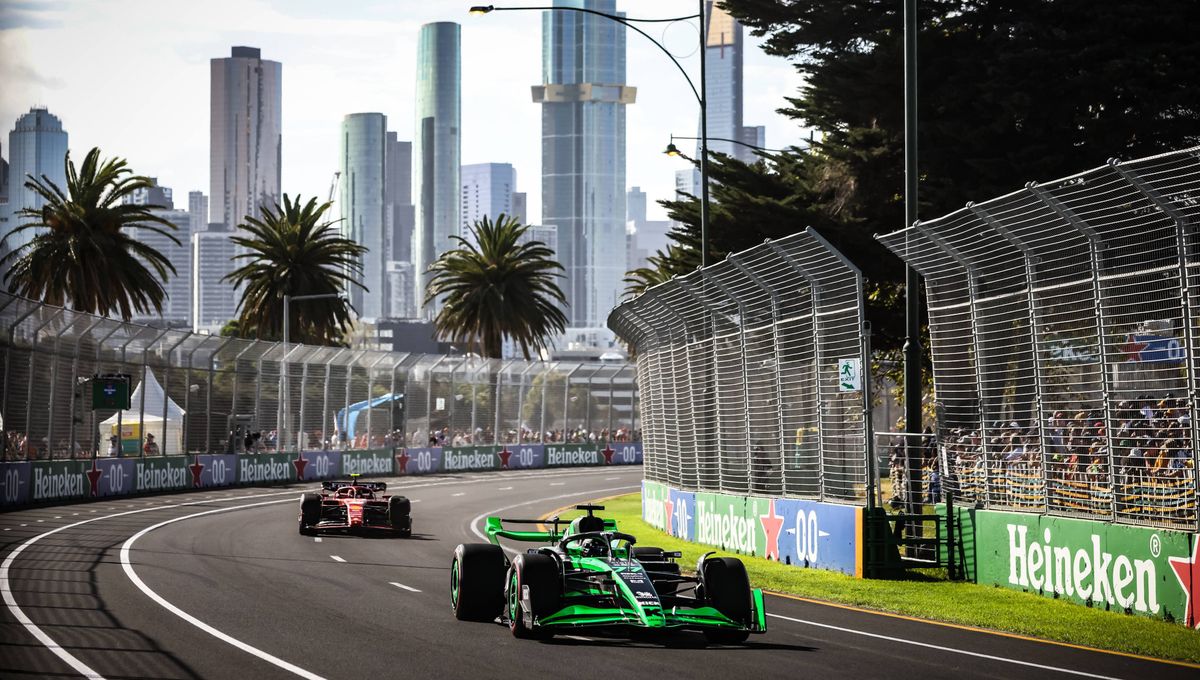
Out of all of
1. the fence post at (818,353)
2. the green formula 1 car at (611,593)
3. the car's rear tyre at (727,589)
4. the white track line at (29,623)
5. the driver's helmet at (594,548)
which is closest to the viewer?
the white track line at (29,623)

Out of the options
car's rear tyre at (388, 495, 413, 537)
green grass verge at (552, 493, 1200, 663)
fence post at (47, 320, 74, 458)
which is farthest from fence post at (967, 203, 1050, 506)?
fence post at (47, 320, 74, 458)

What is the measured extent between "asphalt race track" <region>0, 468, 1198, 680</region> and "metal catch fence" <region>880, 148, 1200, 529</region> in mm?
2802

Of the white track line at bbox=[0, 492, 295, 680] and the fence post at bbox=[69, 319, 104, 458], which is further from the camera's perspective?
the fence post at bbox=[69, 319, 104, 458]

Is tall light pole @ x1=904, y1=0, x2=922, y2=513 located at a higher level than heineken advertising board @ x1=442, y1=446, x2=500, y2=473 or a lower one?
higher

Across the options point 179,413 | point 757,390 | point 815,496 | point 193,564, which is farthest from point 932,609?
point 179,413

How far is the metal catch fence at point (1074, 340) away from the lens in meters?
15.0

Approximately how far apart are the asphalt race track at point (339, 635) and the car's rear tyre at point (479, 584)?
286mm

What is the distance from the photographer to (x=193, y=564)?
21.1 metres

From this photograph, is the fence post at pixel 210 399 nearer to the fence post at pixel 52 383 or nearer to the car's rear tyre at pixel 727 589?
the fence post at pixel 52 383

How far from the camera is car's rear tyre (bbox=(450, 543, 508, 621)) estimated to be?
48.3 ft

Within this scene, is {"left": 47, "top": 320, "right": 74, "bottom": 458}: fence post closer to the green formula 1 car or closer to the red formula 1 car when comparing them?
the red formula 1 car

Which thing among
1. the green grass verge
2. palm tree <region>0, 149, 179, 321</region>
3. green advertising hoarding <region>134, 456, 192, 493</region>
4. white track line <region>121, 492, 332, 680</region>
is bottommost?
the green grass verge

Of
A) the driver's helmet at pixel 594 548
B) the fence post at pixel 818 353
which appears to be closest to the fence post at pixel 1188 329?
the driver's helmet at pixel 594 548

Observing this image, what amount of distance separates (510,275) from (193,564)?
47.9m
